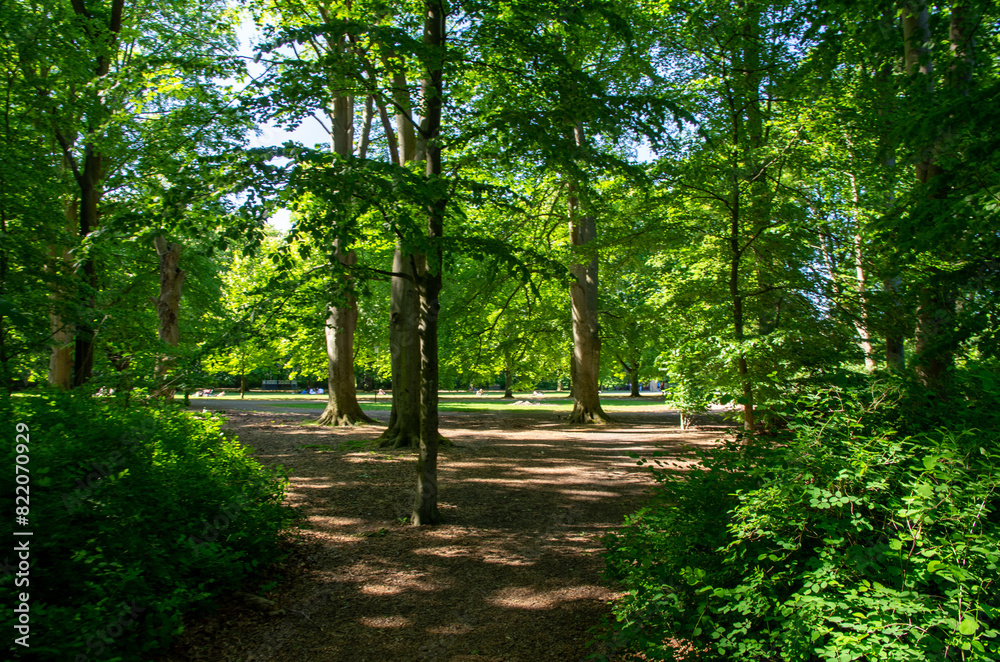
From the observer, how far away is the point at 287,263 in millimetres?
5594

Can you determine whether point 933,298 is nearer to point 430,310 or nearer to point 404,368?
point 430,310

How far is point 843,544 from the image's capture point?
2887 millimetres

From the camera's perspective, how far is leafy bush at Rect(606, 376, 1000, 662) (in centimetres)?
236

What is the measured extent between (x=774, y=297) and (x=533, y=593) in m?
6.11

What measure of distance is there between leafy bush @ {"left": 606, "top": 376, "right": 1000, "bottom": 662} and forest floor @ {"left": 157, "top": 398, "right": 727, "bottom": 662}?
2.43 feet

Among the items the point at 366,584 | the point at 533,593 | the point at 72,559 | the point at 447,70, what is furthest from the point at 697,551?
the point at 447,70

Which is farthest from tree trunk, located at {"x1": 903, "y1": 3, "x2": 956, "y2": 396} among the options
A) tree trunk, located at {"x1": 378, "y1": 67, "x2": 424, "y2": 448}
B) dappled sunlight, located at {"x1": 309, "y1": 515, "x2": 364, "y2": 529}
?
tree trunk, located at {"x1": 378, "y1": 67, "x2": 424, "y2": 448}

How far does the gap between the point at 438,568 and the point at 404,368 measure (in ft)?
21.0

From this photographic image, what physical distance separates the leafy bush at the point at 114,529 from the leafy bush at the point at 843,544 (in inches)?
113

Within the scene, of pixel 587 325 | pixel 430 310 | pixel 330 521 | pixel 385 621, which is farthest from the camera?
pixel 587 325

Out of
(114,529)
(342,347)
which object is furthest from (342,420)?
(114,529)

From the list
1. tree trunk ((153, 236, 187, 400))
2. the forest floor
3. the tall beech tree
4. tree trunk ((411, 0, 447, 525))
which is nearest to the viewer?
the forest floor

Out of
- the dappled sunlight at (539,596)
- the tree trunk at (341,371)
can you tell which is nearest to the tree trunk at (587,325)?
the tree trunk at (341,371)
